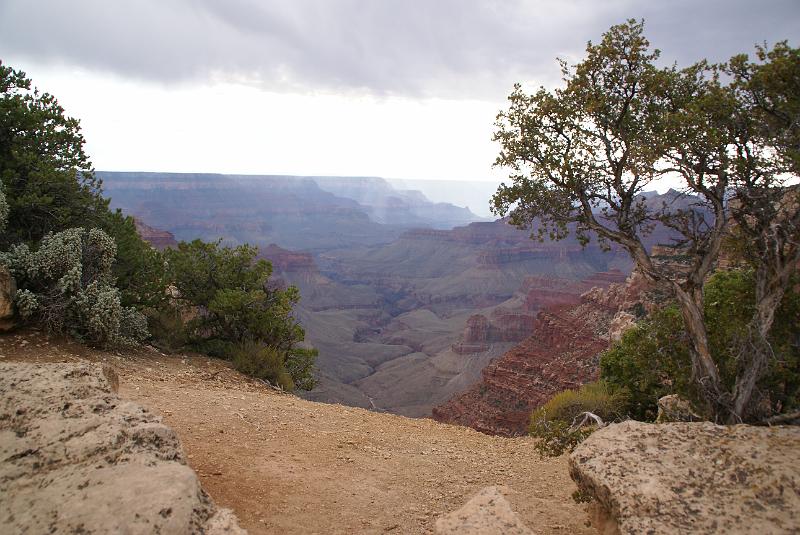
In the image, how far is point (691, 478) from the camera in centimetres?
456

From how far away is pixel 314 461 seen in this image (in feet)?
24.5

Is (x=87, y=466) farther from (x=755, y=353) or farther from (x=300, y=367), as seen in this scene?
(x=300, y=367)

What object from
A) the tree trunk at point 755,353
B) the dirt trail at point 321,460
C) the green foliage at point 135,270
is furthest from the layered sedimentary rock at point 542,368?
the tree trunk at point 755,353

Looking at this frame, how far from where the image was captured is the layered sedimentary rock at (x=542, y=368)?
103 ft

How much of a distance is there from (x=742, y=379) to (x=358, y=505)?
16.3 feet

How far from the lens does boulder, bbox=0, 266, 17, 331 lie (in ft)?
32.7

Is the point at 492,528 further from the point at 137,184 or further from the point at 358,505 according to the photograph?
the point at 137,184

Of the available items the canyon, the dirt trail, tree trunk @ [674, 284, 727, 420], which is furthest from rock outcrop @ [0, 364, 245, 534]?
the canyon

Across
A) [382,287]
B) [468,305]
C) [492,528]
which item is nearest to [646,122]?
[492,528]

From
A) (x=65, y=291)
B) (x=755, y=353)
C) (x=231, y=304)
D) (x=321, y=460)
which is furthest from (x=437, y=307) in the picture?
(x=755, y=353)

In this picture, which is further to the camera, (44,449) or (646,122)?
(646,122)

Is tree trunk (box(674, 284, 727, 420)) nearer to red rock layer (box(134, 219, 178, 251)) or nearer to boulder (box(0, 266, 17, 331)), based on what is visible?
boulder (box(0, 266, 17, 331))

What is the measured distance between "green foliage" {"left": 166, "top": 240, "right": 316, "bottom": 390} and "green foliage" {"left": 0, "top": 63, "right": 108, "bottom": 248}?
290 cm

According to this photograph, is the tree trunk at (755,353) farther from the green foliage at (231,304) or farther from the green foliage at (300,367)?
the green foliage at (300,367)
